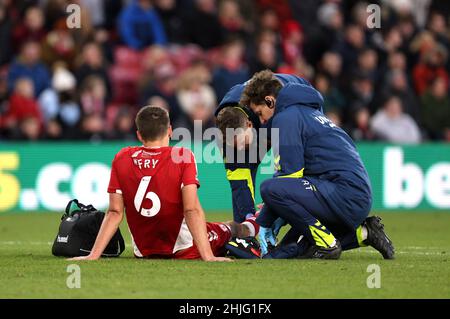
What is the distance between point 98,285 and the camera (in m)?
8.03

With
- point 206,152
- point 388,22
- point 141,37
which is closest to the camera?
point 206,152

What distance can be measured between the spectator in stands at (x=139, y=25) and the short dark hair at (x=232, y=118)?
875 centimetres

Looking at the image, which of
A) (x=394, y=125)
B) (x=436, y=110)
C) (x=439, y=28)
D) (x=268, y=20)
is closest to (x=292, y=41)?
(x=268, y=20)

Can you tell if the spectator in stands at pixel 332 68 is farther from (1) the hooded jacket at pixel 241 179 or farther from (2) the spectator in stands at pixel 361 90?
(1) the hooded jacket at pixel 241 179

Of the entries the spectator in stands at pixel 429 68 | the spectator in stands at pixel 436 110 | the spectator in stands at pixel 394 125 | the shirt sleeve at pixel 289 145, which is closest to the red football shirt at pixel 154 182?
the shirt sleeve at pixel 289 145

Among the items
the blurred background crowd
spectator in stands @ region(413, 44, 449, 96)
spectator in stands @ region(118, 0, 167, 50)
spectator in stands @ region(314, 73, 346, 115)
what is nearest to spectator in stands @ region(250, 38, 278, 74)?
the blurred background crowd

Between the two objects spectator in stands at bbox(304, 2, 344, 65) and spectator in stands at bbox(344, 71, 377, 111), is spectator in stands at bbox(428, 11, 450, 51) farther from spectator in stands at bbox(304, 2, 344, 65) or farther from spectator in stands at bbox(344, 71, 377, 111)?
spectator in stands at bbox(344, 71, 377, 111)

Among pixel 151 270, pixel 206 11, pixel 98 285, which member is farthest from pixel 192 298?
pixel 206 11

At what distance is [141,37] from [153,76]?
3.70 ft

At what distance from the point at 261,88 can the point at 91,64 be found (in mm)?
8816

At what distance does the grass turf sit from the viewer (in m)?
7.68

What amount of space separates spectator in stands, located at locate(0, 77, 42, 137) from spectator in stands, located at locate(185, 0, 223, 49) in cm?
356
